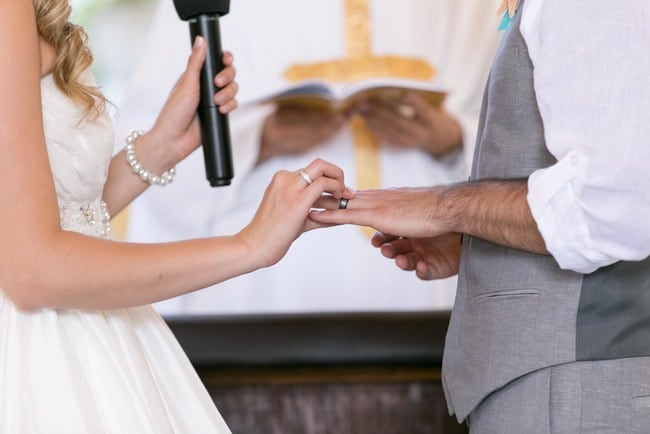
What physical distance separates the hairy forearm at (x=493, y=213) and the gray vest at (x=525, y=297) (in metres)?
0.05

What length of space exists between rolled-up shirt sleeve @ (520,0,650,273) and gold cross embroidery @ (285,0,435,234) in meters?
2.04

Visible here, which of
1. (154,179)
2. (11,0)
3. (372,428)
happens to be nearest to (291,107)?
(372,428)

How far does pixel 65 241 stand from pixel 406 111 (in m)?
2.16

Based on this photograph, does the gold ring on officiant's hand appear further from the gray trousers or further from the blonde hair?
the gray trousers

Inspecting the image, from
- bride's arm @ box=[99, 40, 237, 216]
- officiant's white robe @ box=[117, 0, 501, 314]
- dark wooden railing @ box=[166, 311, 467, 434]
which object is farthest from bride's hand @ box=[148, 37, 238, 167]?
officiant's white robe @ box=[117, 0, 501, 314]

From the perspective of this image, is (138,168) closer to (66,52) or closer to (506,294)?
(66,52)

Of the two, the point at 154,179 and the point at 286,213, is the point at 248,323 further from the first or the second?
the point at 286,213

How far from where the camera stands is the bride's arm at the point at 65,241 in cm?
128

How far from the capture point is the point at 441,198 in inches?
56.6

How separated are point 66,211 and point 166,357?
29 cm

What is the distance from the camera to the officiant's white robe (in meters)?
3.21

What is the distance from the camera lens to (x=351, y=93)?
331cm

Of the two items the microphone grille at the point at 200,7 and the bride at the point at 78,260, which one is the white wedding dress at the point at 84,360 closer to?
the bride at the point at 78,260

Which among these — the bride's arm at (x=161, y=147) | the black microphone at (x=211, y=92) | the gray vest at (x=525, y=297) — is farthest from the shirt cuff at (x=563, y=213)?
the bride's arm at (x=161, y=147)
